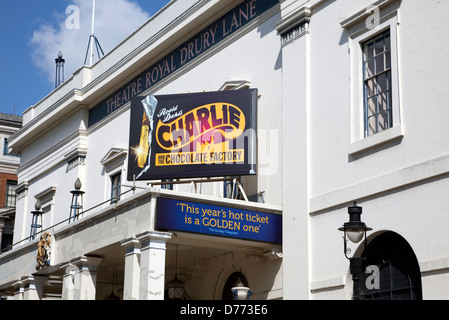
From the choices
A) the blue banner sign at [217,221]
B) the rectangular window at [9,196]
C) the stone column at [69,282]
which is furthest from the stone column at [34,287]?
the rectangular window at [9,196]

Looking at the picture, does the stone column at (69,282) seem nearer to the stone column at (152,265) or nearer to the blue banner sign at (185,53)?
the stone column at (152,265)

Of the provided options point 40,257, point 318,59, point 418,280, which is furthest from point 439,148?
point 40,257

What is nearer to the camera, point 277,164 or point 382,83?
point 382,83

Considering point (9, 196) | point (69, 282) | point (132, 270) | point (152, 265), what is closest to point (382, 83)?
point (152, 265)

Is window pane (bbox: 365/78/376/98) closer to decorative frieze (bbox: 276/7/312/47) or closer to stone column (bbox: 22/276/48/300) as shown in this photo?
decorative frieze (bbox: 276/7/312/47)

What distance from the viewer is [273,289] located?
66.3 feet

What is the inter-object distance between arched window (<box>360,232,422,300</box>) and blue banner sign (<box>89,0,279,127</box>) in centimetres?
764

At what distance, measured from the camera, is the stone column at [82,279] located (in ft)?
69.3

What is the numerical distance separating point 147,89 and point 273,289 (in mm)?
9995

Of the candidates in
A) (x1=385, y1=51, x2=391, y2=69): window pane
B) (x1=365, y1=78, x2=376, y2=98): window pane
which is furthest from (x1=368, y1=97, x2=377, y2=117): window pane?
(x1=385, y1=51, x2=391, y2=69): window pane

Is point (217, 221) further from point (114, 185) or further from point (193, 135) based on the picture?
point (114, 185)

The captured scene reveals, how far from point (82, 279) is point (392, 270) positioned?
27.5ft

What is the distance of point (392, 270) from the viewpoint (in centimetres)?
1686

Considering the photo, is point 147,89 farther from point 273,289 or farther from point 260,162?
point 273,289
